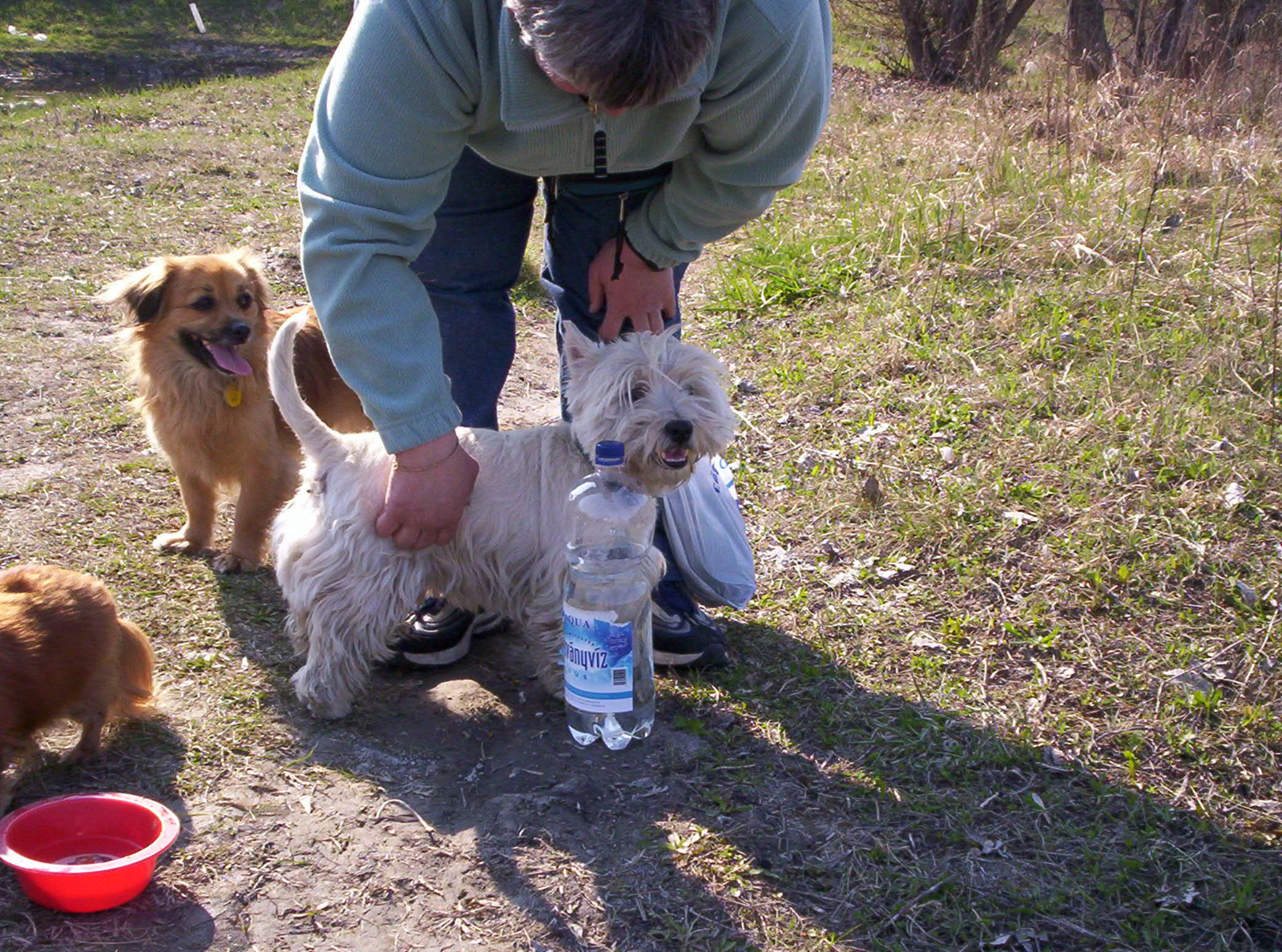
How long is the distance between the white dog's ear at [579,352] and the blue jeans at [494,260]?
20 cm

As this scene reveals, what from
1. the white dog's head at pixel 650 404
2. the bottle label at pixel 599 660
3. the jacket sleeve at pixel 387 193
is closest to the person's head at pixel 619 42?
the jacket sleeve at pixel 387 193

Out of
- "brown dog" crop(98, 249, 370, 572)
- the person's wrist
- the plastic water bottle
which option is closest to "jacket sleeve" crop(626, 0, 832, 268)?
the plastic water bottle

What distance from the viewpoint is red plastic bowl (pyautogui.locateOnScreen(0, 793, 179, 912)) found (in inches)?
79.0

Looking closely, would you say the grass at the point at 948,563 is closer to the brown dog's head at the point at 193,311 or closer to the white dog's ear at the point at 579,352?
the brown dog's head at the point at 193,311

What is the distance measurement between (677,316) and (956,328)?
2.16 m

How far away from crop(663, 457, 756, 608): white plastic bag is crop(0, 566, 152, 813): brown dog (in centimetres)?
146

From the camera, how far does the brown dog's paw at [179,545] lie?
3.65 metres

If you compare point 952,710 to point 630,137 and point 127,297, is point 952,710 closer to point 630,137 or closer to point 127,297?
point 630,137

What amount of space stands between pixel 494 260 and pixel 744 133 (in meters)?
0.85

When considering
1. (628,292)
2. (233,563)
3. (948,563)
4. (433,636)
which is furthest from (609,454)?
(233,563)

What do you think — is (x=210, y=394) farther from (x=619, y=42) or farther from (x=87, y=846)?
(x=619, y=42)

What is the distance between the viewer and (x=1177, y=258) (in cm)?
488

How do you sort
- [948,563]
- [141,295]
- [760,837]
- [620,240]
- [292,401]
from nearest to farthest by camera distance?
[760,837]
[292,401]
[620,240]
[948,563]
[141,295]

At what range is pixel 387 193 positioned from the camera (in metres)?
2.29
